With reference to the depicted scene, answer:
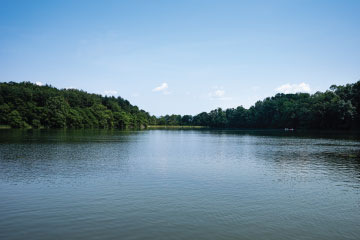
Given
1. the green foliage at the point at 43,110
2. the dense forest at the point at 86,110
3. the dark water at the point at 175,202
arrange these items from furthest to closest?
the green foliage at the point at 43,110 < the dense forest at the point at 86,110 < the dark water at the point at 175,202

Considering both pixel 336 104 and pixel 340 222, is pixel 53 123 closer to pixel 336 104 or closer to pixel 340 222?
pixel 336 104

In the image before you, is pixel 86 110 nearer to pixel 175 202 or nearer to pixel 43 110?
pixel 43 110

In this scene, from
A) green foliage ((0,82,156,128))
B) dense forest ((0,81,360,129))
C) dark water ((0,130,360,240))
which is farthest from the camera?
green foliage ((0,82,156,128))

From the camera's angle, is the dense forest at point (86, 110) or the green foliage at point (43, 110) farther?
the green foliage at point (43, 110)

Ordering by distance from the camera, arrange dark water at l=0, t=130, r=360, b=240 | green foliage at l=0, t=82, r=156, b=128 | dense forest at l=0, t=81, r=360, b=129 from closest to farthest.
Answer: dark water at l=0, t=130, r=360, b=240
dense forest at l=0, t=81, r=360, b=129
green foliage at l=0, t=82, r=156, b=128

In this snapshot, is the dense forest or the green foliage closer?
the dense forest

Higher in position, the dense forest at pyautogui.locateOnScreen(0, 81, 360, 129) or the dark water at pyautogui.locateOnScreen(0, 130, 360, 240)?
the dense forest at pyautogui.locateOnScreen(0, 81, 360, 129)

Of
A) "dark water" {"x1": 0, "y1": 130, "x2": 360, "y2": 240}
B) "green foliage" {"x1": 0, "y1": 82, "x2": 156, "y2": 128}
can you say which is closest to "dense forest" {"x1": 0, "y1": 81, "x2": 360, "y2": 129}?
"green foliage" {"x1": 0, "y1": 82, "x2": 156, "y2": 128}

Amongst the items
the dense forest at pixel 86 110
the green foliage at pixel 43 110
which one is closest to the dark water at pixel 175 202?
the dense forest at pixel 86 110

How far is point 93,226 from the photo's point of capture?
39.2ft

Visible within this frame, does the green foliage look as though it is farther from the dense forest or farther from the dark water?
the dark water

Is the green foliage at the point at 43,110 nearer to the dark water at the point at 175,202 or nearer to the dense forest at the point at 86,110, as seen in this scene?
the dense forest at the point at 86,110

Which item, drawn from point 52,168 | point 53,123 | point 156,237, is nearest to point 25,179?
point 52,168

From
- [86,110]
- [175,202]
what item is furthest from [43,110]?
[175,202]
